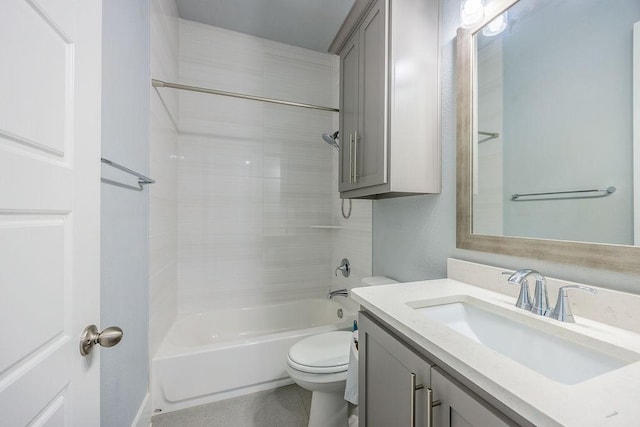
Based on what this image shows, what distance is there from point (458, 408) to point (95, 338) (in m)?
0.81

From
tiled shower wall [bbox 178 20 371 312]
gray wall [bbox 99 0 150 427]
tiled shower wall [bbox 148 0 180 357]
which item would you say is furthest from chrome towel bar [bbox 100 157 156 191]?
tiled shower wall [bbox 178 20 371 312]

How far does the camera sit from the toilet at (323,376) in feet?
4.36

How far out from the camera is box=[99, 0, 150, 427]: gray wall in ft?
3.22

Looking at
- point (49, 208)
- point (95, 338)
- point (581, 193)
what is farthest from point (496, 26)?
point (95, 338)

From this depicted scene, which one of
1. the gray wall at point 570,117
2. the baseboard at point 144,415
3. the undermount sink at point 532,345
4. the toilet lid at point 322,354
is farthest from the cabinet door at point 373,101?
the baseboard at point 144,415

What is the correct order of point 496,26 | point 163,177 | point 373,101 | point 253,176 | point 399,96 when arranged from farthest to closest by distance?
1. point 253,176
2. point 163,177
3. point 373,101
4. point 399,96
5. point 496,26

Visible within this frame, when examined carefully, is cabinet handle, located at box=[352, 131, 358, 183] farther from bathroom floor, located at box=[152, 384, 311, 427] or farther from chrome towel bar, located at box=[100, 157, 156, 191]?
bathroom floor, located at box=[152, 384, 311, 427]

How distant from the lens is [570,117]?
0.82 meters

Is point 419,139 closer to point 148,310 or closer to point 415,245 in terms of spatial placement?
point 415,245

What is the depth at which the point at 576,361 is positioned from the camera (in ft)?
2.06

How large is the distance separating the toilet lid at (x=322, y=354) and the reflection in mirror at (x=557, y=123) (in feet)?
3.13

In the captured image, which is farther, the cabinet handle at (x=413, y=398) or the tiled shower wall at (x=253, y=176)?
the tiled shower wall at (x=253, y=176)

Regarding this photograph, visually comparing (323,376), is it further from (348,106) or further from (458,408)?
(348,106)

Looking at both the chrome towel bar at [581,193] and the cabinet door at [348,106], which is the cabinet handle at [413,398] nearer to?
the chrome towel bar at [581,193]
